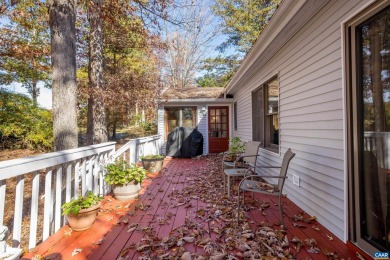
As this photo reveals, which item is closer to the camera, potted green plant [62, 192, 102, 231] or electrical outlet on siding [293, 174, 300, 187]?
potted green plant [62, 192, 102, 231]

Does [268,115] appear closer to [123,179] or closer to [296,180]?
[296,180]

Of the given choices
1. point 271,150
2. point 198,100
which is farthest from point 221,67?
point 271,150

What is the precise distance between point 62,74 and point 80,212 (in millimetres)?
2372

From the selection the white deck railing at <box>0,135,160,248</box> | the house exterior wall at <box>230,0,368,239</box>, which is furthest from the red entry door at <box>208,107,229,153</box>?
the white deck railing at <box>0,135,160,248</box>

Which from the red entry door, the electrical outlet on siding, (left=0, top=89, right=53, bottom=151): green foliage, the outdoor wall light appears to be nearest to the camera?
the electrical outlet on siding

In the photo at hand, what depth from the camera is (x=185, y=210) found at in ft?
10.3

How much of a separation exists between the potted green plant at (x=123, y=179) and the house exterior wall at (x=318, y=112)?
2.60 meters

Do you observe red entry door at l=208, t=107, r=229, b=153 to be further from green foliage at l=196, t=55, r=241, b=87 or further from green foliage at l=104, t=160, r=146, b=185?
green foliage at l=196, t=55, r=241, b=87

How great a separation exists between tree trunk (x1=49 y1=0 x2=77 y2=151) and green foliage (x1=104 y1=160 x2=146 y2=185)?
798 mm

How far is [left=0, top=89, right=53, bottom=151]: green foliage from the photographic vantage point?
27.9ft

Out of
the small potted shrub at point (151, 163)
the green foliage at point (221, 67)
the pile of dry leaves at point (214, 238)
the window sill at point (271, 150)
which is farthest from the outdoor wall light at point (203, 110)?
the green foliage at point (221, 67)

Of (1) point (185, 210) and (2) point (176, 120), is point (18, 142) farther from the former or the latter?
(1) point (185, 210)

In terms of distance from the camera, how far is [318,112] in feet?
8.83

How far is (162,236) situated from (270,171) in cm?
307
